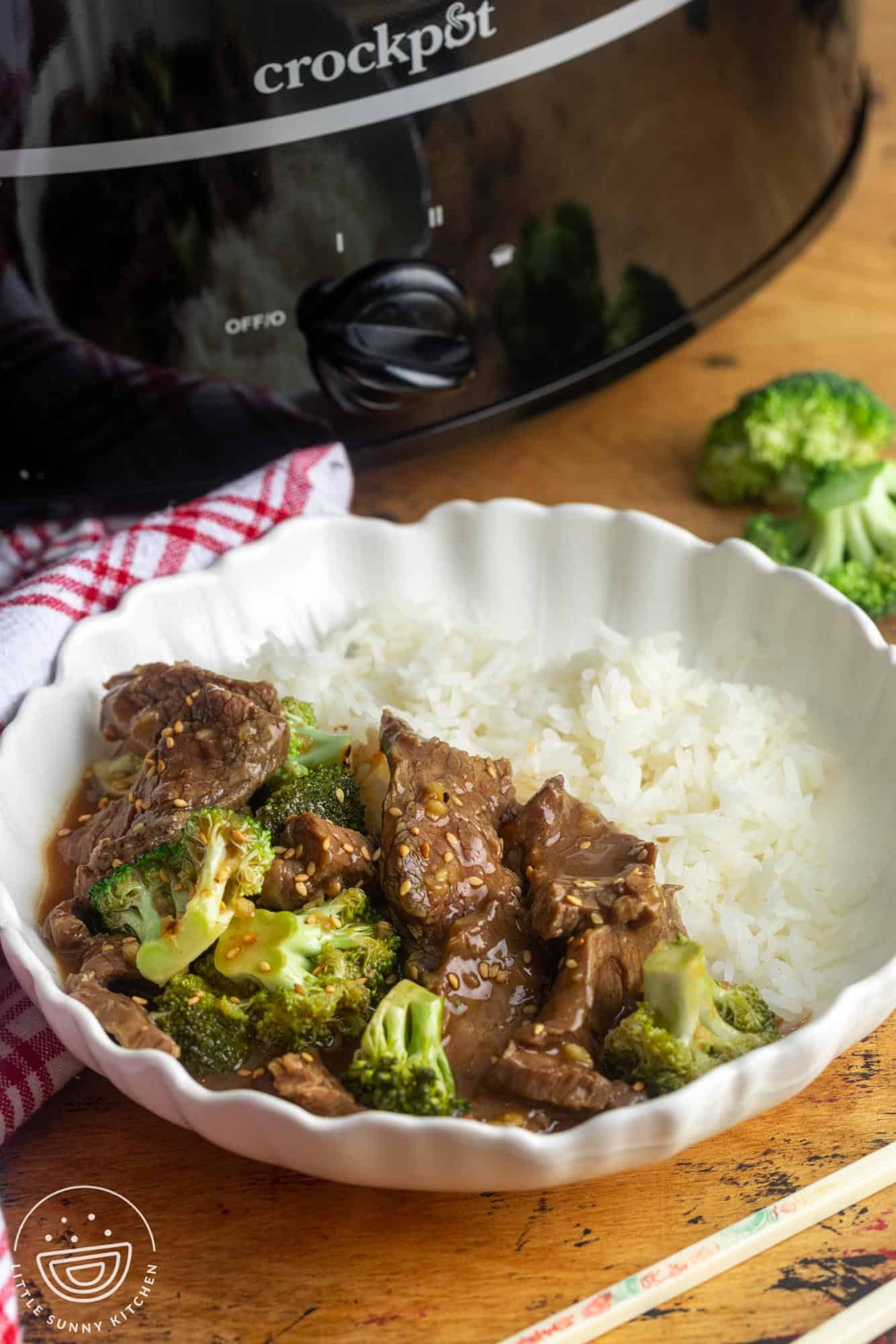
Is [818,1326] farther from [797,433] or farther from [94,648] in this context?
[797,433]

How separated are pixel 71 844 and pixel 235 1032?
484 millimetres

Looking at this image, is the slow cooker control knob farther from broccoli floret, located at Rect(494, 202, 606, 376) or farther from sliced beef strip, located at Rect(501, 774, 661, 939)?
sliced beef strip, located at Rect(501, 774, 661, 939)

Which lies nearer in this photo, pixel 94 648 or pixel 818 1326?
pixel 818 1326

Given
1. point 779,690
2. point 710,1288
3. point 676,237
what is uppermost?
point 676,237

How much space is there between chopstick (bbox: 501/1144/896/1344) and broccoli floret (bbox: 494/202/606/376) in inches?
61.9

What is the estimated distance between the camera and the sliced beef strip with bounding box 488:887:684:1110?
1.56 metres

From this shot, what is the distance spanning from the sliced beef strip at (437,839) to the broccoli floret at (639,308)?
1.14 metres

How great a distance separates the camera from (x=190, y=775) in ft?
6.36

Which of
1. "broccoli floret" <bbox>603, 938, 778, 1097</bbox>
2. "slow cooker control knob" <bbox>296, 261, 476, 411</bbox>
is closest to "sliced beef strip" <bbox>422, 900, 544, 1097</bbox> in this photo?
"broccoli floret" <bbox>603, 938, 778, 1097</bbox>

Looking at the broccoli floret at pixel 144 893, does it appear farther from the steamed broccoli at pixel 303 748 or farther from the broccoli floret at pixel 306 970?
the steamed broccoli at pixel 303 748

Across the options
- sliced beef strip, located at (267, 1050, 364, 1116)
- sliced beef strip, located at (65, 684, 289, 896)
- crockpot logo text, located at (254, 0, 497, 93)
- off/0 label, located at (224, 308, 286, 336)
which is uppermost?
crockpot logo text, located at (254, 0, 497, 93)

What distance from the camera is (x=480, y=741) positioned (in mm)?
2170

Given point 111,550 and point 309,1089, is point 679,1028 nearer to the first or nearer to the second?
point 309,1089

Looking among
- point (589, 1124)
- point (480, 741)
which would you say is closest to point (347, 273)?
point (480, 741)
